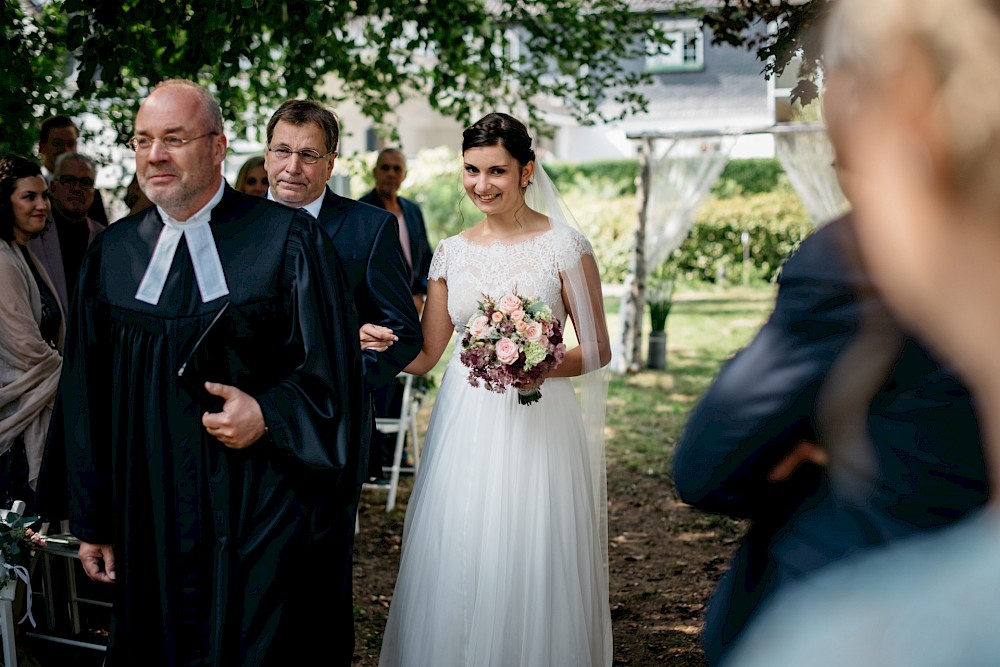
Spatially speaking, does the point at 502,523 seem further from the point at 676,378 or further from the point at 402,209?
the point at 676,378

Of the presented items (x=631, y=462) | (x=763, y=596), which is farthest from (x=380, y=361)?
(x=631, y=462)

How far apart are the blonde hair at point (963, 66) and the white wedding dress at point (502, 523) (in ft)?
9.89

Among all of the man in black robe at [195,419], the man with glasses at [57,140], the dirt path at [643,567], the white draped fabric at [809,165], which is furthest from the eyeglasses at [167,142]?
the white draped fabric at [809,165]

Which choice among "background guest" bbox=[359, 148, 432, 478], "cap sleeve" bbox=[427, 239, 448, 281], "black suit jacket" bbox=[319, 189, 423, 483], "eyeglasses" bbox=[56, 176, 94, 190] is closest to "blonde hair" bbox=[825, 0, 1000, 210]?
"black suit jacket" bbox=[319, 189, 423, 483]

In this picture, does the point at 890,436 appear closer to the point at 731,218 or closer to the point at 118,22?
the point at 118,22

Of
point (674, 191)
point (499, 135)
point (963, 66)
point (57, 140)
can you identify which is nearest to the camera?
point (963, 66)

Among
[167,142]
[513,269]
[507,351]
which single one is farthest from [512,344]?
[167,142]

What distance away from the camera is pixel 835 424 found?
1.72 m

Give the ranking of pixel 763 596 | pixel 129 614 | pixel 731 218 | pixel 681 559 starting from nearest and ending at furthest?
pixel 763 596 < pixel 129 614 < pixel 681 559 < pixel 731 218

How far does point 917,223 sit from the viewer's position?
150 centimetres

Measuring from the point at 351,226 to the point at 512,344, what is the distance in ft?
3.66

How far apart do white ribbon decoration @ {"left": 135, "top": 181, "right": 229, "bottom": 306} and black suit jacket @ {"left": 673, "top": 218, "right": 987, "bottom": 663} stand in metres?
1.94

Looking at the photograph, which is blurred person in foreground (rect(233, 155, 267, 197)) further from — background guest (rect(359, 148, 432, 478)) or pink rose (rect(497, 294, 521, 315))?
Answer: pink rose (rect(497, 294, 521, 315))

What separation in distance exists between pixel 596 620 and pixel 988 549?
123 inches
